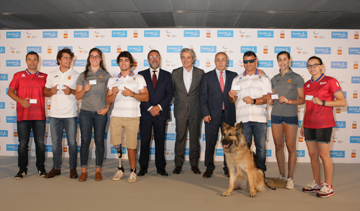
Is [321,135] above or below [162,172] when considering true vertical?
above

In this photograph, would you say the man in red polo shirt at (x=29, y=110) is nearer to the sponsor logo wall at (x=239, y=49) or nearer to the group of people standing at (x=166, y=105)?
the group of people standing at (x=166, y=105)

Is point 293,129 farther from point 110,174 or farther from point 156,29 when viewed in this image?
point 156,29

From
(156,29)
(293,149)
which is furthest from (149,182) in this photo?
(156,29)

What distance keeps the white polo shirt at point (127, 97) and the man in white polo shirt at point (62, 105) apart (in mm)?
663

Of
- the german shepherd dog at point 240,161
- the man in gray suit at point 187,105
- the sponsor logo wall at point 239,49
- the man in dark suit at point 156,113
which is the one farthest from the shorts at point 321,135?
the man in dark suit at point 156,113

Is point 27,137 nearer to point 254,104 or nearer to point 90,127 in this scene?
point 90,127

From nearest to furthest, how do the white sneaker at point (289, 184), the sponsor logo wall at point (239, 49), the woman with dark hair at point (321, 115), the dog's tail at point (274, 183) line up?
the woman with dark hair at point (321, 115) → the dog's tail at point (274, 183) → the white sneaker at point (289, 184) → the sponsor logo wall at point (239, 49)

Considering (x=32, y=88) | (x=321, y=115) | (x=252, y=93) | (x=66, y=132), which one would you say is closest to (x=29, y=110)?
(x=32, y=88)

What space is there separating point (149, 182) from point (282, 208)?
1.82m

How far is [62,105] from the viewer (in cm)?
353

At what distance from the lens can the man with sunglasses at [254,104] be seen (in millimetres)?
3385

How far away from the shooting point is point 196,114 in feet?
13.0

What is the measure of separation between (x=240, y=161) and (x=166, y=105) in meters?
1.57

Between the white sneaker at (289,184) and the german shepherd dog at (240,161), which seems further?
the white sneaker at (289,184)
